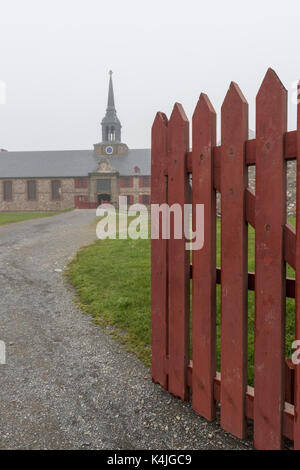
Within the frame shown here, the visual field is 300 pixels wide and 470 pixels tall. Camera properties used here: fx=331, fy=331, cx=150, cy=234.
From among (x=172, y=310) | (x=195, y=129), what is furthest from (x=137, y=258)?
(x=195, y=129)

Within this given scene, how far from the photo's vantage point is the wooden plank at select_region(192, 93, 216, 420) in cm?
227

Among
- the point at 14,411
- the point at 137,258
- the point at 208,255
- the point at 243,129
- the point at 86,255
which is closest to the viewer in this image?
the point at 243,129

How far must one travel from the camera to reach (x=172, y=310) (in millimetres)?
2705

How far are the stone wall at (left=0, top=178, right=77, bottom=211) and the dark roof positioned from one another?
3.35 feet

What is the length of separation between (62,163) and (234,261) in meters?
50.7

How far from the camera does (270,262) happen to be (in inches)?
78.4

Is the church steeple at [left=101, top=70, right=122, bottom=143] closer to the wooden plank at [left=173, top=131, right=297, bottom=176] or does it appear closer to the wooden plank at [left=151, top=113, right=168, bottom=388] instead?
the wooden plank at [left=151, top=113, right=168, bottom=388]

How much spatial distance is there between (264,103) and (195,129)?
1.75ft

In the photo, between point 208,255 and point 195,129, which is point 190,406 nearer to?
point 208,255

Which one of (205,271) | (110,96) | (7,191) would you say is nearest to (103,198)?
(7,191)

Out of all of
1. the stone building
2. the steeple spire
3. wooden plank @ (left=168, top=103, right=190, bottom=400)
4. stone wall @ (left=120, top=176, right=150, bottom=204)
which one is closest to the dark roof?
the stone building

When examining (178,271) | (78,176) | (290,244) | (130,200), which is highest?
(78,176)

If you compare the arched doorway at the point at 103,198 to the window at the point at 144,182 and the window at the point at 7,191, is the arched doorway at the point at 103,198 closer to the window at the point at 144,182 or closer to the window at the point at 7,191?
the window at the point at 144,182

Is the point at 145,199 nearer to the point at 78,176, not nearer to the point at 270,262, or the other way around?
the point at 78,176
